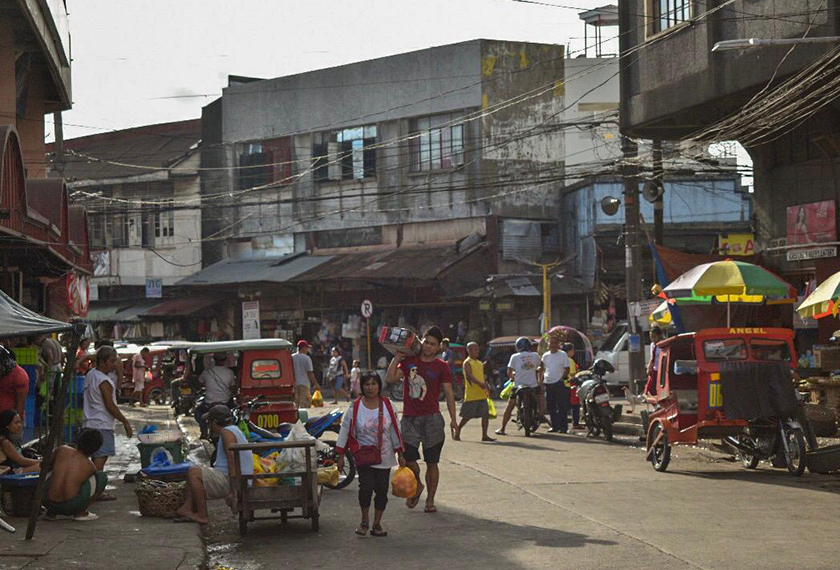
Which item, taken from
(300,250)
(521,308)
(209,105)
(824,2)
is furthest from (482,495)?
(209,105)

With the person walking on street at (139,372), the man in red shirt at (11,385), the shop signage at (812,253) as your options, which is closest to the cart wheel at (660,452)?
the shop signage at (812,253)

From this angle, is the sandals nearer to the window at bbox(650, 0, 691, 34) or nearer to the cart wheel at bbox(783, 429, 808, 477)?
the cart wheel at bbox(783, 429, 808, 477)

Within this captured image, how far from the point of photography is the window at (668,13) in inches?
976

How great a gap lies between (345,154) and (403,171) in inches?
134

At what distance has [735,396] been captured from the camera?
15.9 metres

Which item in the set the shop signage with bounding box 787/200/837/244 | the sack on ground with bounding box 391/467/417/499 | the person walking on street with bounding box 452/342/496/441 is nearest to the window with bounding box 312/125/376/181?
the shop signage with bounding box 787/200/837/244

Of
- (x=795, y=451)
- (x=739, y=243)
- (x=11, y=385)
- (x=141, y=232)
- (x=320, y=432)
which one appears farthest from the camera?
(x=141, y=232)

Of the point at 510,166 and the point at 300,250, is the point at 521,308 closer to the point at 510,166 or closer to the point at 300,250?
the point at 510,166

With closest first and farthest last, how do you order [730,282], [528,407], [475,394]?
[730,282] → [475,394] → [528,407]

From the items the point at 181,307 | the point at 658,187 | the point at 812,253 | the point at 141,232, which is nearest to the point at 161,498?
the point at 812,253

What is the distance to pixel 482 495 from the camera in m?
14.0

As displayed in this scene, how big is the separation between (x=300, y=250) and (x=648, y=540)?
138 feet

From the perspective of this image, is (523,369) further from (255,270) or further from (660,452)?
(255,270)

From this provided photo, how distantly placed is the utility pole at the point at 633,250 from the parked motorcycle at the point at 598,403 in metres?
4.96
